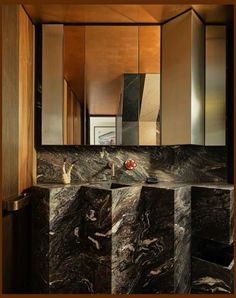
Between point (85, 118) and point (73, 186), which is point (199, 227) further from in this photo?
point (85, 118)

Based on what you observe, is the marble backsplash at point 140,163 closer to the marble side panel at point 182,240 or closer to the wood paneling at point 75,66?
the marble side panel at point 182,240

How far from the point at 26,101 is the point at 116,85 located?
82 centimetres

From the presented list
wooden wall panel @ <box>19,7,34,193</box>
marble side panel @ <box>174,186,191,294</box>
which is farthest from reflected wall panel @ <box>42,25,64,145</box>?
marble side panel @ <box>174,186,191,294</box>

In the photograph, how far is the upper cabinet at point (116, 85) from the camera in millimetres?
2121

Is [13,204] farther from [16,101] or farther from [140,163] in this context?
[140,163]

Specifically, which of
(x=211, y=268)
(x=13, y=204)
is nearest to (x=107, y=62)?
(x=13, y=204)

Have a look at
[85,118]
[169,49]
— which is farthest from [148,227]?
[169,49]

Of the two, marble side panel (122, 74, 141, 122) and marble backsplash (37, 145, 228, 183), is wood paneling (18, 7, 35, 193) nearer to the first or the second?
marble backsplash (37, 145, 228, 183)

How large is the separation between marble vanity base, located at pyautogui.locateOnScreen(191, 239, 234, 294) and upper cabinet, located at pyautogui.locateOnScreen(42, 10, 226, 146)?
0.93m

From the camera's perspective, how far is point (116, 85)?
2.13 m

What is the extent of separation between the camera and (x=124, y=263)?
1680mm

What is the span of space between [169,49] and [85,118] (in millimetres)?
1010

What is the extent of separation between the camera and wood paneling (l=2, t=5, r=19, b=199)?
1.55 meters

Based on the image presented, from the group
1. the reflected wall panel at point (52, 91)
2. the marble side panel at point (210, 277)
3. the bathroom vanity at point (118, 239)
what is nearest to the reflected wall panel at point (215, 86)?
the bathroom vanity at point (118, 239)
